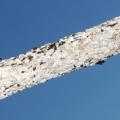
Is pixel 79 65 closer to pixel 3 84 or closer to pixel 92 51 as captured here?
pixel 92 51

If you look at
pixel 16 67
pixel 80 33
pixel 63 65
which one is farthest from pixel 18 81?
pixel 80 33

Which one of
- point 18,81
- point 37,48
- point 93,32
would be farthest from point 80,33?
point 18,81

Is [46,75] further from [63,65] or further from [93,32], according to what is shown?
[93,32]

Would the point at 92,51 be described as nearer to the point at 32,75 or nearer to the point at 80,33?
the point at 80,33

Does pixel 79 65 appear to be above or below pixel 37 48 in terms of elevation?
below

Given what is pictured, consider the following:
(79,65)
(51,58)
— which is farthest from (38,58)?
(79,65)
